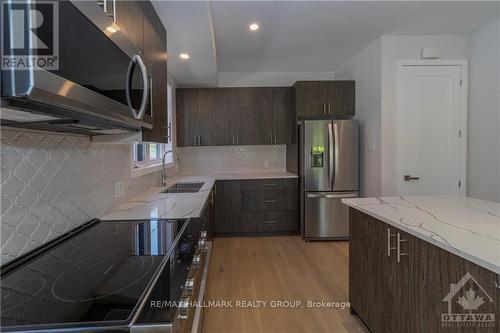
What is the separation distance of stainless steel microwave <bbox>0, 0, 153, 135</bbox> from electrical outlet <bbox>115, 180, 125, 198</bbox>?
0.91 m

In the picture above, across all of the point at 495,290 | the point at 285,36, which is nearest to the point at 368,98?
the point at 285,36

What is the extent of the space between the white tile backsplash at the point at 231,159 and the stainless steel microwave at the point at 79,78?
3439mm

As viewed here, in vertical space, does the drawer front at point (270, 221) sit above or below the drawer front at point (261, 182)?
below

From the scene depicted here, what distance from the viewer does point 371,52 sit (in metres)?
3.30

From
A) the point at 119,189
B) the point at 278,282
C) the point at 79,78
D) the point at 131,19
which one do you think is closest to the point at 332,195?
the point at 278,282

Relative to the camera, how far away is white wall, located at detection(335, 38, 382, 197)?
10.5 feet

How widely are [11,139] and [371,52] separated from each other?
3.55 metres

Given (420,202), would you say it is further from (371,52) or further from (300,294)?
(371,52)

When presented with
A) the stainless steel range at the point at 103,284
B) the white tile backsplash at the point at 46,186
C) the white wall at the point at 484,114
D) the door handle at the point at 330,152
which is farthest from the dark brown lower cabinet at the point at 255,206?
the stainless steel range at the point at 103,284

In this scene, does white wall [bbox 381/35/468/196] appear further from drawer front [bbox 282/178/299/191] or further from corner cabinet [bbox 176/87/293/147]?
corner cabinet [bbox 176/87/293/147]

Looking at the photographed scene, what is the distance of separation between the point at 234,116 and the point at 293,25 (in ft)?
5.82

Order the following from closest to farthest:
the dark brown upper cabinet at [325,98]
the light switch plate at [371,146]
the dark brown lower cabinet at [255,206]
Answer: the light switch plate at [371,146], the dark brown upper cabinet at [325,98], the dark brown lower cabinet at [255,206]

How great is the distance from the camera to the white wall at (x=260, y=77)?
4480 millimetres

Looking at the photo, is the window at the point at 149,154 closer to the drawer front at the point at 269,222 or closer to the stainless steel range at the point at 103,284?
the stainless steel range at the point at 103,284
